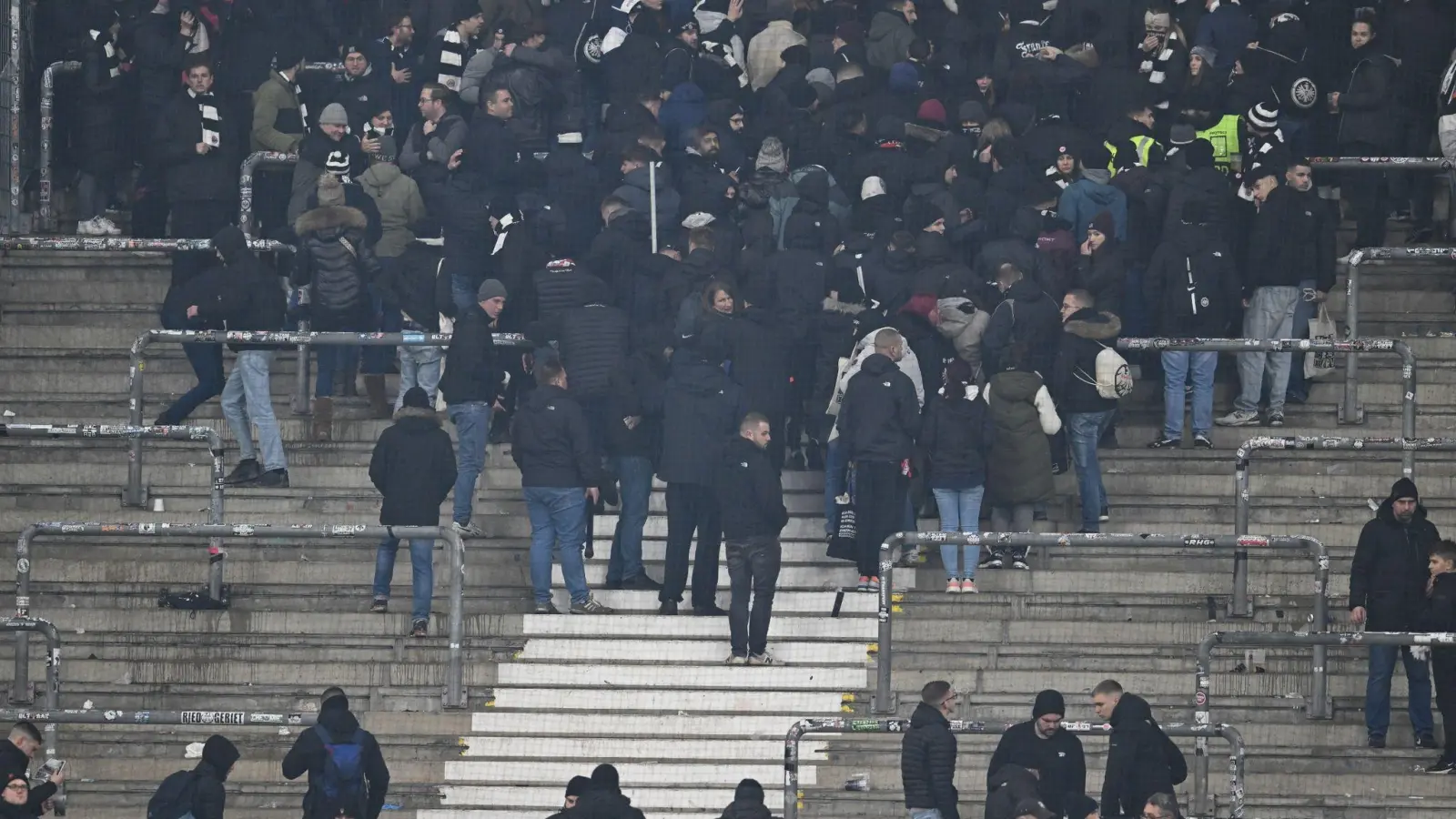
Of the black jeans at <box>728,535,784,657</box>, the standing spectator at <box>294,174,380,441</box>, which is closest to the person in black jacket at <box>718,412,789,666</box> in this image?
the black jeans at <box>728,535,784,657</box>

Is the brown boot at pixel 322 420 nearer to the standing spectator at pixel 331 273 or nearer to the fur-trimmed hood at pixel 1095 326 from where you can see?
the standing spectator at pixel 331 273

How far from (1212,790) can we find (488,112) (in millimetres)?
8116

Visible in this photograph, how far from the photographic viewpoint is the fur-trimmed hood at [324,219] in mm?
20422

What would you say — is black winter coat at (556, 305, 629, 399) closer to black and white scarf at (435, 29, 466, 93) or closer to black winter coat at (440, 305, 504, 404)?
black winter coat at (440, 305, 504, 404)

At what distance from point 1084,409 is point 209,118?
23.6ft

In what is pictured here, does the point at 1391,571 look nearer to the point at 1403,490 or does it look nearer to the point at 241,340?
the point at 1403,490

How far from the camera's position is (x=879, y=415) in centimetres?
1848

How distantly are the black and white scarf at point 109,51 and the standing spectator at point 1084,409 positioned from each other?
8.43 metres

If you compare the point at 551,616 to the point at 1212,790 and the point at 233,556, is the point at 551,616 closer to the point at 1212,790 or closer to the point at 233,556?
the point at 233,556

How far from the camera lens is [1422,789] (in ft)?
55.2

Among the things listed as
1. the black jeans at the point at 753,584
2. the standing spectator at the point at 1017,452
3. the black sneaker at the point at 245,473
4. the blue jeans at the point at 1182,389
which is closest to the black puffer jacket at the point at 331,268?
the black sneaker at the point at 245,473

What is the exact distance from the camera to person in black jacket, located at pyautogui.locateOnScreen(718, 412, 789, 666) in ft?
58.4

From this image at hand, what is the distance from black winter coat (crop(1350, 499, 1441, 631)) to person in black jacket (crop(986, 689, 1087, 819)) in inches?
101

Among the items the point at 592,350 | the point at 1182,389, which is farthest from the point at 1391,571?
the point at 592,350
